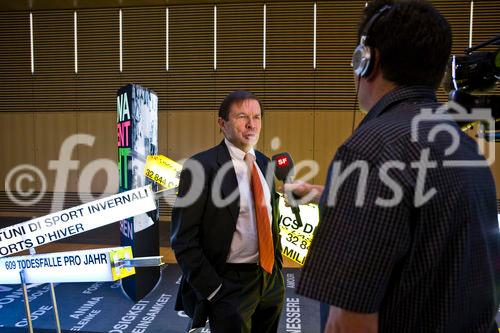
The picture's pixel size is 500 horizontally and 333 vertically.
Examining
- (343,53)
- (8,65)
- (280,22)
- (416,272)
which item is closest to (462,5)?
(343,53)

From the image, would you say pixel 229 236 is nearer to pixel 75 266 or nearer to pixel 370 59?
pixel 75 266

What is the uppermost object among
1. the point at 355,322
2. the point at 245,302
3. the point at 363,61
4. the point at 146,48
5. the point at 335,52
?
the point at 146,48

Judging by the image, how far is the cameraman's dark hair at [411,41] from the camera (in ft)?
2.26

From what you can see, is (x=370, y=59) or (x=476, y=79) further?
(x=476, y=79)

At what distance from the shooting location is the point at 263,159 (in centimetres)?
198

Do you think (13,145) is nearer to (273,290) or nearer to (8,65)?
(8,65)

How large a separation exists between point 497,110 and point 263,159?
1113mm

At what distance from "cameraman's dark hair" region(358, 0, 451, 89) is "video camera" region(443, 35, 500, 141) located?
104 cm

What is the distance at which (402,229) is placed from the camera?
2.01 ft

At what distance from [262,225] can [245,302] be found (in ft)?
1.15

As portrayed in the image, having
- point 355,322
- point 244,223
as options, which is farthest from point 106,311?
point 355,322

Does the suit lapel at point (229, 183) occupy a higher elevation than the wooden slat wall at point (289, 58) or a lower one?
lower

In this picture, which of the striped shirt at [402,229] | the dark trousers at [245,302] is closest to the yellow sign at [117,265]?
the dark trousers at [245,302]

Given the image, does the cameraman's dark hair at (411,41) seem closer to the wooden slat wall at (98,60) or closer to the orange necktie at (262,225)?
the orange necktie at (262,225)
